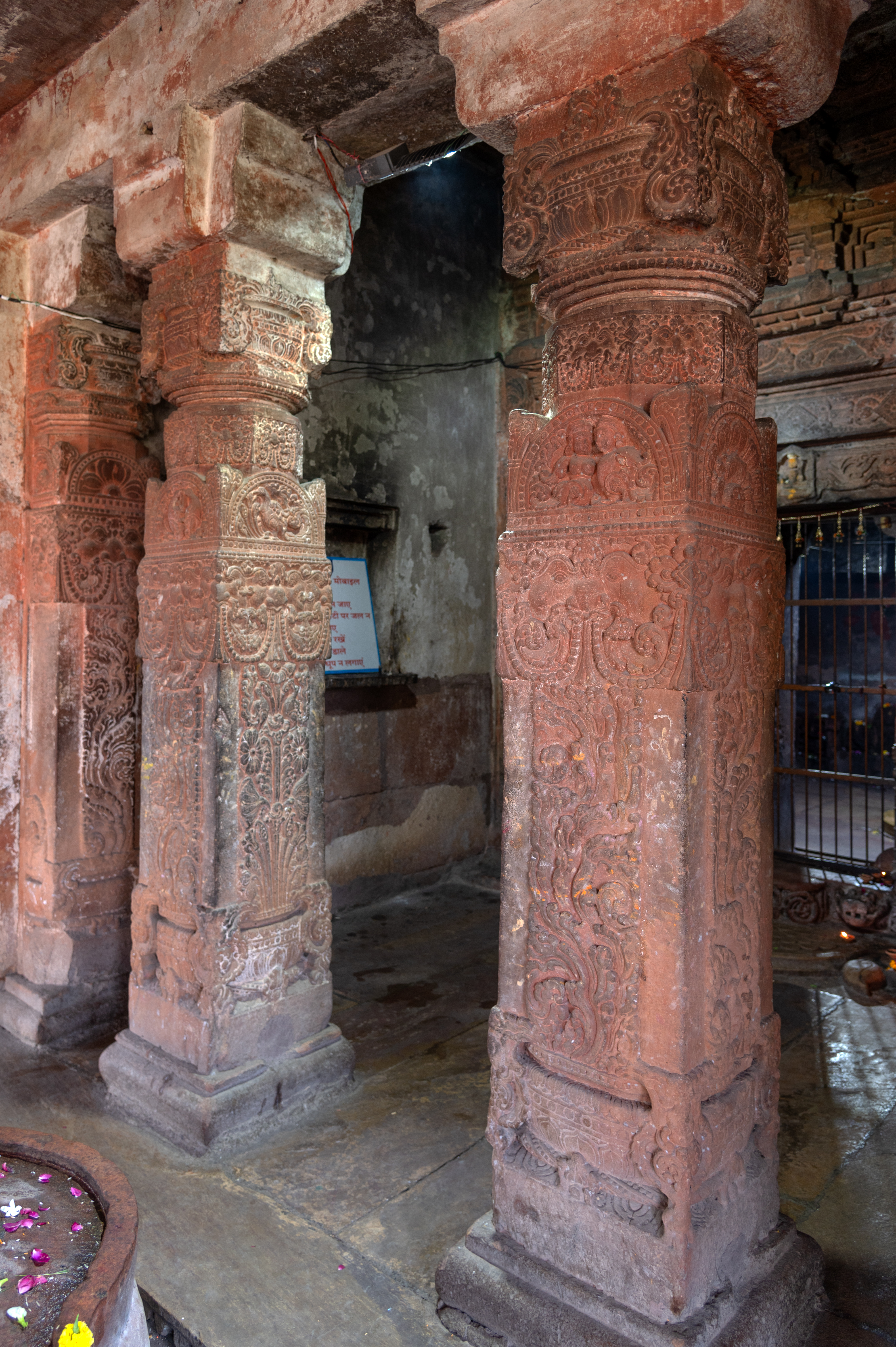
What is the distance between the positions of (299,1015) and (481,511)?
4213mm

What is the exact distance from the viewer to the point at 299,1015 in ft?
10.5

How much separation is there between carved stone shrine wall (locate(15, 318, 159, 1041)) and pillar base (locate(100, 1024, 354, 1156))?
67 cm

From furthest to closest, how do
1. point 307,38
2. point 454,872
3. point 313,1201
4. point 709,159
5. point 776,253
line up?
point 454,872 < point 313,1201 < point 307,38 < point 776,253 < point 709,159

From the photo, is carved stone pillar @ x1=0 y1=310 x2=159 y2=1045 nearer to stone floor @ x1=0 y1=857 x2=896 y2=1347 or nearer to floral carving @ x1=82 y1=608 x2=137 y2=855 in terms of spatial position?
floral carving @ x1=82 y1=608 x2=137 y2=855

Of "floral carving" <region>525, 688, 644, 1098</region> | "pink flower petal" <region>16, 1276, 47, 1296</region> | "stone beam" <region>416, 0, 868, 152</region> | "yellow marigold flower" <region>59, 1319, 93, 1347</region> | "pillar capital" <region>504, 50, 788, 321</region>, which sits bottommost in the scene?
"pink flower petal" <region>16, 1276, 47, 1296</region>

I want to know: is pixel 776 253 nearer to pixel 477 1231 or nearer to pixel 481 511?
pixel 477 1231

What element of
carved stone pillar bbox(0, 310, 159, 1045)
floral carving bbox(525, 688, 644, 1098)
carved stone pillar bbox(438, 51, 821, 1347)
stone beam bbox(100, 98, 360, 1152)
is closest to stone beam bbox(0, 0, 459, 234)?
stone beam bbox(100, 98, 360, 1152)

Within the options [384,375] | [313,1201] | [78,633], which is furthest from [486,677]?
[313,1201]

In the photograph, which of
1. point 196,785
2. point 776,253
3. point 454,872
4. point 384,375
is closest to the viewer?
point 776,253

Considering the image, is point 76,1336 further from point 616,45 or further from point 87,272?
point 87,272

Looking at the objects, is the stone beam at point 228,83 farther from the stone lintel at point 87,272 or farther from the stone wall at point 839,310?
the stone wall at point 839,310

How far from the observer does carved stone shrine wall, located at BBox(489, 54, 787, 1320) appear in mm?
1882

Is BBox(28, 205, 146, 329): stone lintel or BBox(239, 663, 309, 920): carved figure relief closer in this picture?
BBox(239, 663, 309, 920): carved figure relief

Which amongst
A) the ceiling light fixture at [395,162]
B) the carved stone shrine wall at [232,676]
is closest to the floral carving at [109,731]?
the carved stone shrine wall at [232,676]
